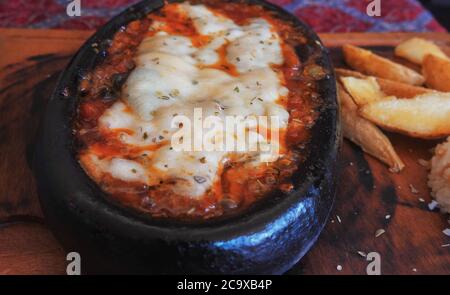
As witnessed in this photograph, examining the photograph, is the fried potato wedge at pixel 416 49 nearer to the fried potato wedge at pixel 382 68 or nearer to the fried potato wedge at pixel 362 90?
the fried potato wedge at pixel 382 68

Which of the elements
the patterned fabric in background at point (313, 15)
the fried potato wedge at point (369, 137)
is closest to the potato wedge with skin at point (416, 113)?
the fried potato wedge at point (369, 137)

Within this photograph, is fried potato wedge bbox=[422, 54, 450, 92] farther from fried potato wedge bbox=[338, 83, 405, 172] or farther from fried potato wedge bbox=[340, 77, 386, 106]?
fried potato wedge bbox=[338, 83, 405, 172]

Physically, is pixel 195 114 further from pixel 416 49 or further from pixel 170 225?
pixel 416 49

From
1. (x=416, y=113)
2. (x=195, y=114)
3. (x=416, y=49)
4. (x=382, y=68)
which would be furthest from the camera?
(x=416, y=49)

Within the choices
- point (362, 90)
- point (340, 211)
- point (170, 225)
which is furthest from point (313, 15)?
point (170, 225)

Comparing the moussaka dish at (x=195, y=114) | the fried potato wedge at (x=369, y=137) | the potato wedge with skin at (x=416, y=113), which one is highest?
the moussaka dish at (x=195, y=114)

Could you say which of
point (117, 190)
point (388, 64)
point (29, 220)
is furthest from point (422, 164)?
point (29, 220)

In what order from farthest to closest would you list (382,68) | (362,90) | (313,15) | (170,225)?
(313,15), (382,68), (362,90), (170,225)
